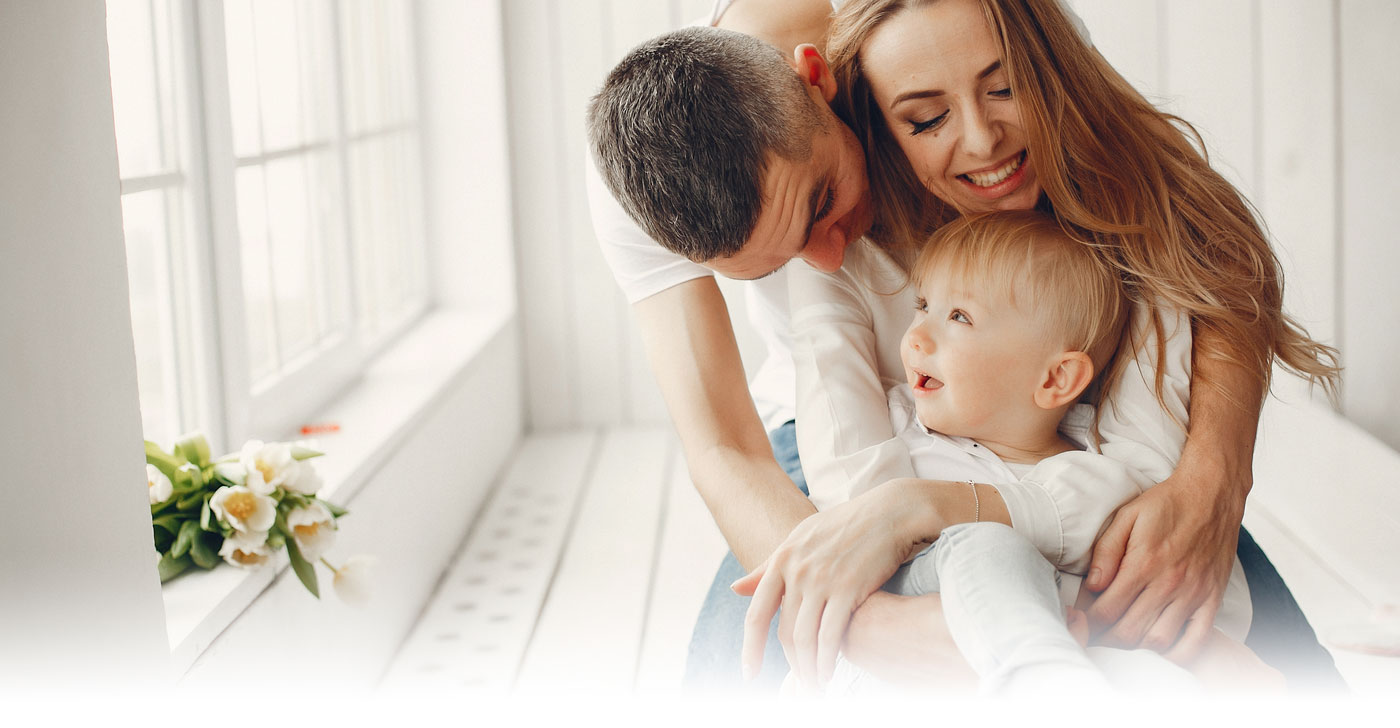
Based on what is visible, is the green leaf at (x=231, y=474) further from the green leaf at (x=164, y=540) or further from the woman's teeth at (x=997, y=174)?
the woman's teeth at (x=997, y=174)

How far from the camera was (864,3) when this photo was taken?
0.67 metres

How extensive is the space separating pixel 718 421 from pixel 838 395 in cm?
13

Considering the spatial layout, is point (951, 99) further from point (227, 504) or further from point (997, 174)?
point (227, 504)

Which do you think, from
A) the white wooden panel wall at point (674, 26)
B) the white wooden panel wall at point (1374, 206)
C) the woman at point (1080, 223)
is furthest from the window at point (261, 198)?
the white wooden panel wall at point (1374, 206)

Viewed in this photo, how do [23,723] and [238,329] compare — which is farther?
[238,329]

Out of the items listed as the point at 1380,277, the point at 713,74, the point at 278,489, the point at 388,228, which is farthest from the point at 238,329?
the point at 1380,277

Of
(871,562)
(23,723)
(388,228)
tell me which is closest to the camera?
(23,723)

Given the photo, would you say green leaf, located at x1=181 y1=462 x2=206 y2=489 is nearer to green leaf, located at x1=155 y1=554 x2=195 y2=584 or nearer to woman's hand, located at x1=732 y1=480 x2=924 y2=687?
green leaf, located at x1=155 y1=554 x2=195 y2=584

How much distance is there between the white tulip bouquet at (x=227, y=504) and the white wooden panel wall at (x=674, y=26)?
4.25 ft

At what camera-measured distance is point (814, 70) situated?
69 cm

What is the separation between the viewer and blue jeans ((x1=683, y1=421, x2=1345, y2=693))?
71 centimetres

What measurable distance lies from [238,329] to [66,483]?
0.61m

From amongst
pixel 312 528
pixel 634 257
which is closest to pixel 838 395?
pixel 634 257

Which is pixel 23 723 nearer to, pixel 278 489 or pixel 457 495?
pixel 278 489
